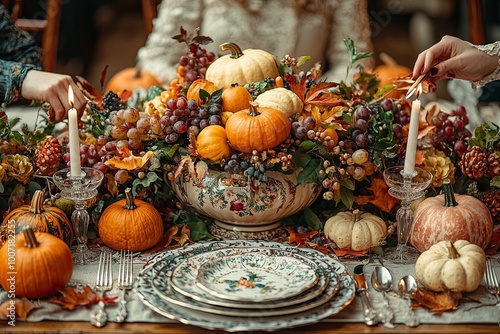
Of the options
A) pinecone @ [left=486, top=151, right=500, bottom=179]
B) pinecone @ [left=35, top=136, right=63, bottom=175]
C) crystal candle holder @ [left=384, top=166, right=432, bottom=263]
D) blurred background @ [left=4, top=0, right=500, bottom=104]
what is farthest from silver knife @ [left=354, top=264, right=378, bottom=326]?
blurred background @ [left=4, top=0, right=500, bottom=104]

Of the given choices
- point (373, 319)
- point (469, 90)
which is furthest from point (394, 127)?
point (469, 90)

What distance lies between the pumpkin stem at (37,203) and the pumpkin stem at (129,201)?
15 centimetres

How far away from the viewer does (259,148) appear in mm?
1215

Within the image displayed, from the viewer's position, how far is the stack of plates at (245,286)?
3.25 ft

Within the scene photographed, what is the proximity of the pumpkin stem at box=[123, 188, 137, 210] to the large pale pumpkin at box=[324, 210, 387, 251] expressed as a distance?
0.37 meters

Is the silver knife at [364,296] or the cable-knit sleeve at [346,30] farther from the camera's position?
the cable-knit sleeve at [346,30]

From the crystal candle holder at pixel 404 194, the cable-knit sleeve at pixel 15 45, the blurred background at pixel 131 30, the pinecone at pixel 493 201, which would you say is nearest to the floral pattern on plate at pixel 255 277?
the crystal candle holder at pixel 404 194

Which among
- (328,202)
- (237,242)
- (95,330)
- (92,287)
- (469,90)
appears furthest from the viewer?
(469,90)

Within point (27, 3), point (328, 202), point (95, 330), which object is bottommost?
point (95, 330)

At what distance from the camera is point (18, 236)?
3.56 ft

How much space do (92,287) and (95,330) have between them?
14 centimetres

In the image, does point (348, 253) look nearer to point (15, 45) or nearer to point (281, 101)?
point (281, 101)

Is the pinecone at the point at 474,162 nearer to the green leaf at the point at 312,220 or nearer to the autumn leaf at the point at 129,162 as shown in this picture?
the green leaf at the point at 312,220

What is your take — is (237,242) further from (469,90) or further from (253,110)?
(469,90)
